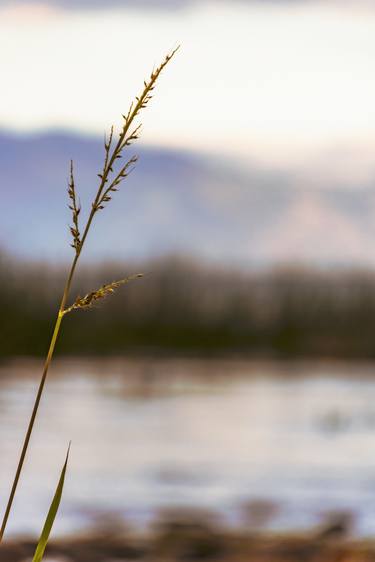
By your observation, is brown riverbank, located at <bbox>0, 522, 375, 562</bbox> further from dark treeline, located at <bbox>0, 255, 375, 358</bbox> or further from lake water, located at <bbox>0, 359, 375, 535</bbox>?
dark treeline, located at <bbox>0, 255, 375, 358</bbox>

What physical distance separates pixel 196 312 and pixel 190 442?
617 inches

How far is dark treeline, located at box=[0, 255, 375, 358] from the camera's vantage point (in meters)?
28.6

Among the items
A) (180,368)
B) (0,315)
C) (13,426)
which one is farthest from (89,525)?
(0,315)

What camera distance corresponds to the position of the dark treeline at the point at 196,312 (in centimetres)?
2861

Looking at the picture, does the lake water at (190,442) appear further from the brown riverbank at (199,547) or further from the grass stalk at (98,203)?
the grass stalk at (98,203)

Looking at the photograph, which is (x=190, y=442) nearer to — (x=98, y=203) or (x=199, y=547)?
(x=199, y=547)

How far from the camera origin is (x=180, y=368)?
84.1ft

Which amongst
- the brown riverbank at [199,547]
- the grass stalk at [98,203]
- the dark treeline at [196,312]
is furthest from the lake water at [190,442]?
the grass stalk at [98,203]

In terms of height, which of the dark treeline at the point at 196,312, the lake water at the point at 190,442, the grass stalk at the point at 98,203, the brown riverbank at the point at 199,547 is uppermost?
the dark treeline at the point at 196,312

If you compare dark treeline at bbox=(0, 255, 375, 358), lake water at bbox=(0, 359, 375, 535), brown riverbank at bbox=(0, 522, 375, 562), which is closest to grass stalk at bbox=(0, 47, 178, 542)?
brown riverbank at bbox=(0, 522, 375, 562)

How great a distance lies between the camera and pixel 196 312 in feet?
102

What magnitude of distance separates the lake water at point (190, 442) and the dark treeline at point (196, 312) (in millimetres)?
3178

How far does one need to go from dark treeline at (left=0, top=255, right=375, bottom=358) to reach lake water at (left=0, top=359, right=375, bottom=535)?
3.18m

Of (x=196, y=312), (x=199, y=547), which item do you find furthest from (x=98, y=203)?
(x=196, y=312)
